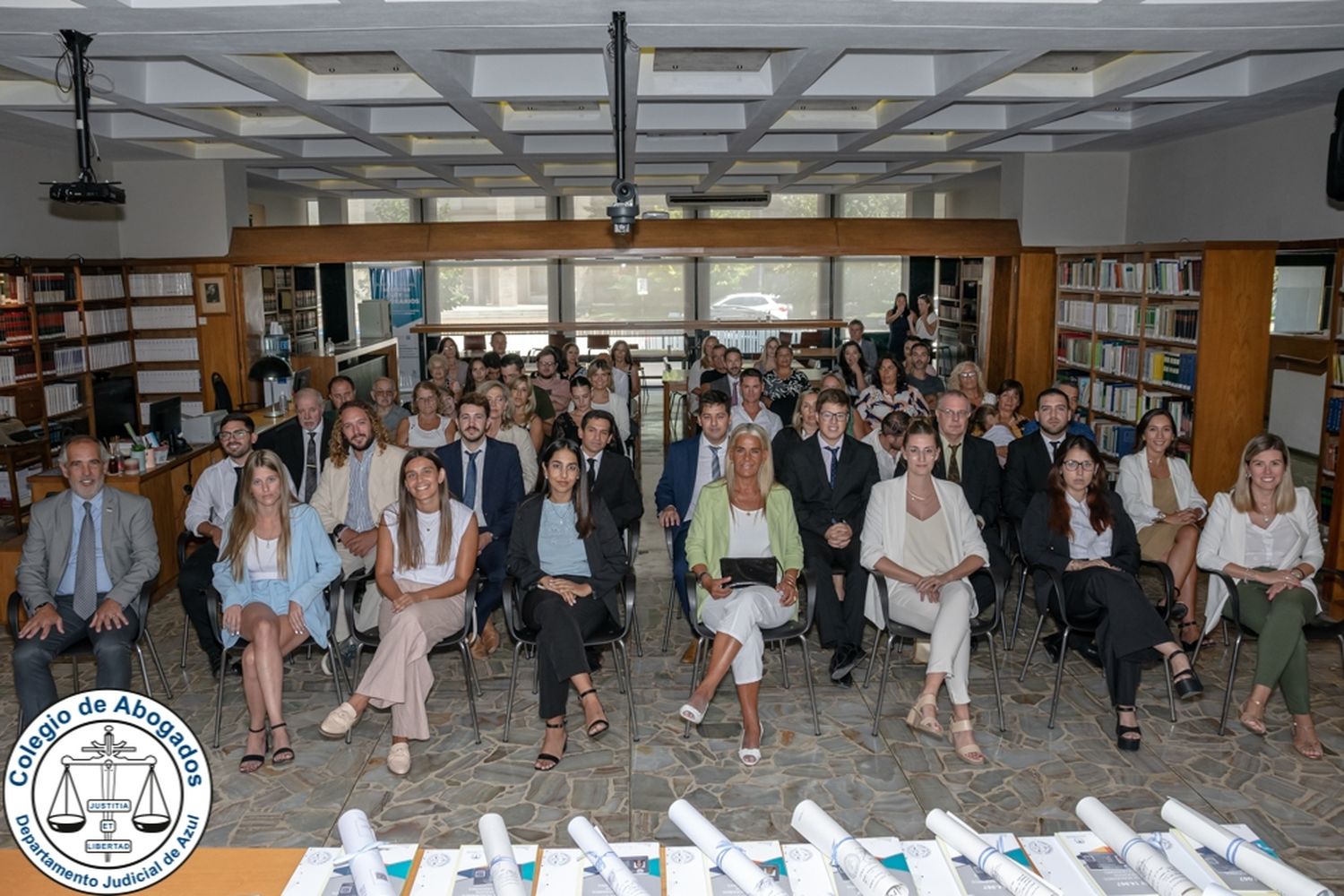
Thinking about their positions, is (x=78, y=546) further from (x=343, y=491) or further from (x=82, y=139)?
(x=82, y=139)

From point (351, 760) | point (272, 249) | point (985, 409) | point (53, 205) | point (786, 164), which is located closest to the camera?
point (351, 760)

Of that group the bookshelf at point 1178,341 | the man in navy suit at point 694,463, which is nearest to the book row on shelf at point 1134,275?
the bookshelf at point 1178,341

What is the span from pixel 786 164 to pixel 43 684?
30.8 ft

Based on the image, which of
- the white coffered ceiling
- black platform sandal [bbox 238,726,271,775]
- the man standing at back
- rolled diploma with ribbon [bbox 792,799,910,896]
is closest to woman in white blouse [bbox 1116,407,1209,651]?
the man standing at back

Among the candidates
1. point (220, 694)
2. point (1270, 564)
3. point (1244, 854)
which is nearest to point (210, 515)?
point (220, 694)

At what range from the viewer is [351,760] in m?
4.59

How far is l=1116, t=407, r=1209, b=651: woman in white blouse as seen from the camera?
18.4ft

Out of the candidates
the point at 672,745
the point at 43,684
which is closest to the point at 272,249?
the point at 43,684

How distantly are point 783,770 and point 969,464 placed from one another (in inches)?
89.8

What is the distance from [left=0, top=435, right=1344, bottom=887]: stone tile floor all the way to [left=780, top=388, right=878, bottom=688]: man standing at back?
272 millimetres

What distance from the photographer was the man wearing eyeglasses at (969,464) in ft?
19.1

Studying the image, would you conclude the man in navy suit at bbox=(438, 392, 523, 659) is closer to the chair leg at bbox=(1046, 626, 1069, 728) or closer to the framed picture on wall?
the chair leg at bbox=(1046, 626, 1069, 728)

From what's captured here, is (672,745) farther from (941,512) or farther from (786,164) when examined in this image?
(786,164)

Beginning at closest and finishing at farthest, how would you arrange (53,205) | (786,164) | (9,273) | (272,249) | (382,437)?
(382,437), (9,273), (53,205), (272,249), (786,164)
